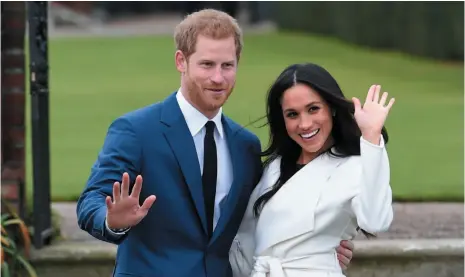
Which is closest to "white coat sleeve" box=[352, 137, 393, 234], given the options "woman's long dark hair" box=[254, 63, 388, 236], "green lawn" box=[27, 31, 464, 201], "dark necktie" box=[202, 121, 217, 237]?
"woman's long dark hair" box=[254, 63, 388, 236]

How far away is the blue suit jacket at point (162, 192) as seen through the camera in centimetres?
282

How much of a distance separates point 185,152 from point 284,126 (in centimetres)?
45

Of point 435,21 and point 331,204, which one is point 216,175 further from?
point 435,21

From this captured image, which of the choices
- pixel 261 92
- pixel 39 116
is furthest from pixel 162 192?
pixel 261 92

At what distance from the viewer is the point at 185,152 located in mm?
2887

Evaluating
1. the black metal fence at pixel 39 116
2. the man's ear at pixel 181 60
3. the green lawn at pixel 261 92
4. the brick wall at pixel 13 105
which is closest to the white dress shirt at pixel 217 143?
the man's ear at pixel 181 60

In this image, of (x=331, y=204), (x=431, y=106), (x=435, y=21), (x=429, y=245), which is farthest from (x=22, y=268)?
(x=435, y=21)

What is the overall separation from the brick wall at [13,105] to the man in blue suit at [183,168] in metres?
2.83

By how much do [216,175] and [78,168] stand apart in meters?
5.81

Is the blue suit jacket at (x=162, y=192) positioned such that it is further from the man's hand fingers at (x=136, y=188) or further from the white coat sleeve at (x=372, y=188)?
the white coat sleeve at (x=372, y=188)

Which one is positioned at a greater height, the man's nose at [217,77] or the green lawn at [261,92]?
the man's nose at [217,77]

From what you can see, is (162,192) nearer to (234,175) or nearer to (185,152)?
(185,152)

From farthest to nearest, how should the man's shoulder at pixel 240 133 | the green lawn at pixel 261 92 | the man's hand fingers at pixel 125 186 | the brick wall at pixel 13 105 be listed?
the green lawn at pixel 261 92 < the brick wall at pixel 13 105 < the man's shoulder at pixel 240 133 < the man's hand fingers at pixel 125 186

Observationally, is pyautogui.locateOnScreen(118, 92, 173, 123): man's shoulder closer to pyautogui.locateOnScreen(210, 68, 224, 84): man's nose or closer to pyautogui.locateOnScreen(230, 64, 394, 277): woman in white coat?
pyautogui.locateOnScreen(210, 68, 224, 84): man's nose
